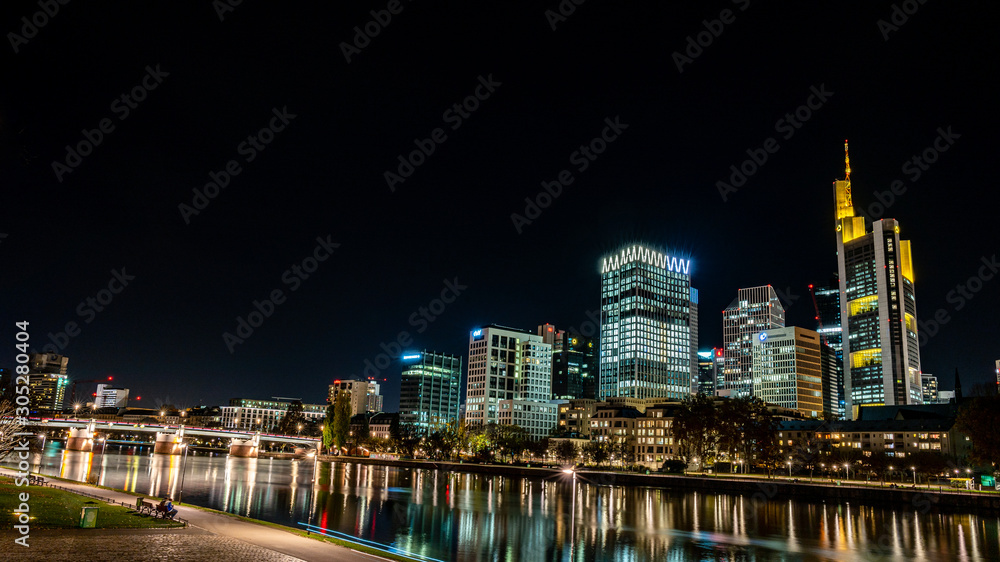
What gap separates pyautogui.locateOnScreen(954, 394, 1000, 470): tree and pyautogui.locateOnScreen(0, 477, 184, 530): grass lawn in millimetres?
92903

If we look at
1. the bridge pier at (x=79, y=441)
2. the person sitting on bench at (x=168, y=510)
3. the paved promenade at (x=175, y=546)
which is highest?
the person sitting on bench at (x=168, y=510)

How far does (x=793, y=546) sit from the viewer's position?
168 feet

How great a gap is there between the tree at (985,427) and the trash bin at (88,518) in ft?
317

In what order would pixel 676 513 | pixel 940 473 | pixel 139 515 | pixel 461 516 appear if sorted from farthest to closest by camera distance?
pixel 940 473 < pixel 676 513 < pixel 461 516 < pixel 139 515

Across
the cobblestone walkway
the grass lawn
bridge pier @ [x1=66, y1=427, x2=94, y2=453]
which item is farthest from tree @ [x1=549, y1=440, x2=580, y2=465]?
the cobblestone walkway

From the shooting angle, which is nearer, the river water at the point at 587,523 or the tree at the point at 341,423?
the river water at the point at 587,523

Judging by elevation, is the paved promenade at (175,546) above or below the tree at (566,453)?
above

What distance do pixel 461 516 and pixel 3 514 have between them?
39.9m

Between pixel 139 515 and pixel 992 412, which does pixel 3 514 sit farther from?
pixel 992 412

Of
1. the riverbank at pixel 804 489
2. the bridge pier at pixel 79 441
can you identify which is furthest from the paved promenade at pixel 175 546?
the bridge pier at pixel 79 441

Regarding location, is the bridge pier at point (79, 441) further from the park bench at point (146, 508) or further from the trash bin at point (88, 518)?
the trash bin at point (88, 518)

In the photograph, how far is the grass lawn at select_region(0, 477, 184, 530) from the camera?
30219mm

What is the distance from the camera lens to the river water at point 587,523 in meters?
46.6

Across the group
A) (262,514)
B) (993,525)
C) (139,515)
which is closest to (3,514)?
(139,515)
